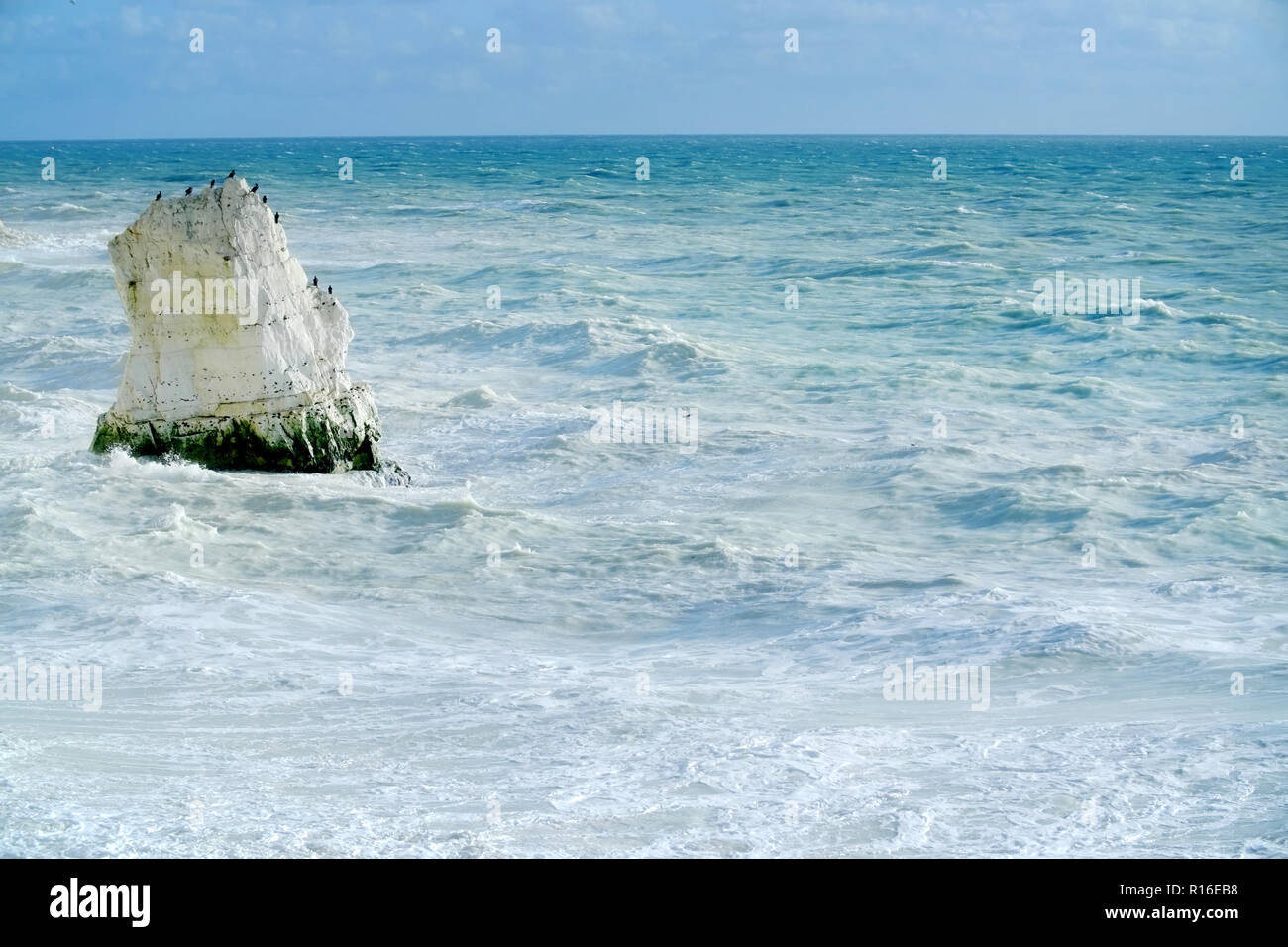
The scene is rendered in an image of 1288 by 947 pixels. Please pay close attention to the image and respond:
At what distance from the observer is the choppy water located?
663 centimetres

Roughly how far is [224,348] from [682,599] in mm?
5624

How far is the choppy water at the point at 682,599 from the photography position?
6.63m

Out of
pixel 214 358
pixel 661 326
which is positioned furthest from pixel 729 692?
pixel 661 326

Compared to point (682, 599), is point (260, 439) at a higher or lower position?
higher

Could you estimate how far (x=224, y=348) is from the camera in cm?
1295

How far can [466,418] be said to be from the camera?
17.0 metres

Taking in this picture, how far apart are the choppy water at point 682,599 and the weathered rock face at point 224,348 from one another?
1.58ft

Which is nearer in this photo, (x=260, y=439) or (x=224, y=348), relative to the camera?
(x=224, y=348)

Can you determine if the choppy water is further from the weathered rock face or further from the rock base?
the weathered rock face

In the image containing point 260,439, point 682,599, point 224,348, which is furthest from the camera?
point 260,439

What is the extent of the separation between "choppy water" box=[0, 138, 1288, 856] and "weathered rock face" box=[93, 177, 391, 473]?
0.48 m

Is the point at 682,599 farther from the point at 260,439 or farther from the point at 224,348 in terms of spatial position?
the point at 224,348

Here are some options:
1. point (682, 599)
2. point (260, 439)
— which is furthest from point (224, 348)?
point (682, 599)

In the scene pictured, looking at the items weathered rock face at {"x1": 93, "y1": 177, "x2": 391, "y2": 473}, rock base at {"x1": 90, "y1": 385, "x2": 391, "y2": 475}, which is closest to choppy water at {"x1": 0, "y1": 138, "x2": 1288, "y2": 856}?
rock base at {"x1": 90, "y1": 385, "x2": 391, "y2": 475}
